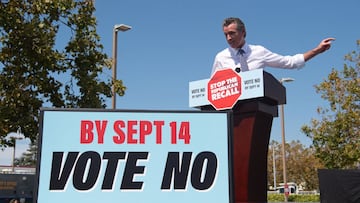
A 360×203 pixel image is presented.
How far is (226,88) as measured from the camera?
15.0 ft

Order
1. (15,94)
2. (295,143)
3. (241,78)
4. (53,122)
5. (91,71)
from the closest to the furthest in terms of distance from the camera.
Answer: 1. (53,122)
2. (241,78)
3. (15,94)
4. (91,71)
5. (295,143)

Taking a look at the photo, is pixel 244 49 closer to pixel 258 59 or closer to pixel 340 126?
pixel 258 59

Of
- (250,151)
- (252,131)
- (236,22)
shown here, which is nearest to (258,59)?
(236,22)

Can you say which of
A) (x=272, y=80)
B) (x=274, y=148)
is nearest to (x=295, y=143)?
(x=274, y=148)

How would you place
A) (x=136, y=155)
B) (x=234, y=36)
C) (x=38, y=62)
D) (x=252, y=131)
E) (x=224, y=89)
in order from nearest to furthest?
(x=136, y=155)
(x=252, y=131)
(x=224, y=89)
(x=234, y=36)
(x=38, y=62)

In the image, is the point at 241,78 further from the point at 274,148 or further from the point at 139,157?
the point at 274,148

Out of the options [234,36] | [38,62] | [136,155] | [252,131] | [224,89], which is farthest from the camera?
[38,62]

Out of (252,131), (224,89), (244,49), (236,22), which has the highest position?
(236,22)

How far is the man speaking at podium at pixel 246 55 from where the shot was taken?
4.88 meters

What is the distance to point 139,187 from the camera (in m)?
2.80

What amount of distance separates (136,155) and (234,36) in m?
2.51

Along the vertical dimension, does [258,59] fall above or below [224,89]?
above

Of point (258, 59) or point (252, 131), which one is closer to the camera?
point (252, 131)

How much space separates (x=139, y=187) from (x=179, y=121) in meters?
0.50
